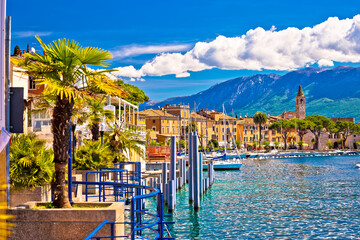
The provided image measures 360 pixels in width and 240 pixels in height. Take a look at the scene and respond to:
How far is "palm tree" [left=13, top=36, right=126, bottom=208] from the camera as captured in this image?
10328mm

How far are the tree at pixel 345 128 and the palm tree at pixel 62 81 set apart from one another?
564ft

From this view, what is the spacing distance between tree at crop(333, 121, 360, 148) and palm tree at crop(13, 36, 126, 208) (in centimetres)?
17202

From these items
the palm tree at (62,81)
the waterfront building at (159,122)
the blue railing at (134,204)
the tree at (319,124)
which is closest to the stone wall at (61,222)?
the blue railing at (134,204)

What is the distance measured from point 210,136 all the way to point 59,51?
14257 cm

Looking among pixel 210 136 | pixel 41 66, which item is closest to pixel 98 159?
pixel 41 66

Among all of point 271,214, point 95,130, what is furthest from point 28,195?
point 271,214

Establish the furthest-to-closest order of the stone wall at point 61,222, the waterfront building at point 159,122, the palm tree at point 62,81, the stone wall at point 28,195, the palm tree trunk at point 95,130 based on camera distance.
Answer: the waterfront building at point 159,122
the palm tree trunk at point 95,130
the stone wall at point 28,195
the palm tree at point 62,81
the stone wall at point 61,222

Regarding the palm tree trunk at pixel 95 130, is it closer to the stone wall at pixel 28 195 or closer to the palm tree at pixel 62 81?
the stone wall at pixel 28 195

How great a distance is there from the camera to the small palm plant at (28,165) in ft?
42.5

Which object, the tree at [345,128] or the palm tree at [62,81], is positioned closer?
the palm tree at [62,81]

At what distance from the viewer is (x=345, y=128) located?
178 meters

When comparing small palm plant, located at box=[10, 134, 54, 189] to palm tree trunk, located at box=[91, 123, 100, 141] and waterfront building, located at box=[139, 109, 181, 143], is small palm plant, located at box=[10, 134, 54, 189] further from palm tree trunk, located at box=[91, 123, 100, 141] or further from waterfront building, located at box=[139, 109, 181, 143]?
waterfront building, located at box=[139, 109, 181, 143]

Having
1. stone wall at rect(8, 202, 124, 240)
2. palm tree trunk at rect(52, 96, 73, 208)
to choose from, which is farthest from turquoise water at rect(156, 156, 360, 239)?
stone wall at rect(8, 202, 124, 240)

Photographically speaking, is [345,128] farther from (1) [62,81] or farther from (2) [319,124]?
(1) [62,81]
